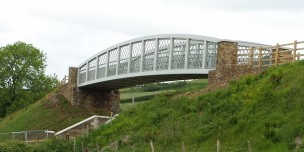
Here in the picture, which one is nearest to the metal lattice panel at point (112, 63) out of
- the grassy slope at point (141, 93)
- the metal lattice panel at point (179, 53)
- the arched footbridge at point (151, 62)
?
the arched footbridge at point (151, 62)

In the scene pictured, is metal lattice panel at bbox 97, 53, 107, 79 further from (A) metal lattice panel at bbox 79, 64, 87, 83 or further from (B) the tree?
(B) the tree

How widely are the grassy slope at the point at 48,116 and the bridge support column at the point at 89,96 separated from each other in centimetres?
Answer: 89

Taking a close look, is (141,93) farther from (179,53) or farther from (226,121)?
(226,121)

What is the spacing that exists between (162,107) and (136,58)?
1334 cm

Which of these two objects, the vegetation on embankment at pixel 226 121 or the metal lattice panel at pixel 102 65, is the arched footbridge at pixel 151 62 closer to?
the metal lattice panel at pixel 102 65

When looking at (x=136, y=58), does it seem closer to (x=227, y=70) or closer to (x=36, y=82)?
(x=227, y=70)

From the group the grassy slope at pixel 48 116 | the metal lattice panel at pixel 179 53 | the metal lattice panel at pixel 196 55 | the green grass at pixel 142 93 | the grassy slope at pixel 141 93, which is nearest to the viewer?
the metal lattice panel at pixel 196 55

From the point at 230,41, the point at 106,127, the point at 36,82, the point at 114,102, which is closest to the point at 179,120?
the point at 106,127

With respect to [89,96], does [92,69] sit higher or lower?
higher

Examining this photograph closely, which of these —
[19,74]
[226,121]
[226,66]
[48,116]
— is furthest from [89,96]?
[226,121]

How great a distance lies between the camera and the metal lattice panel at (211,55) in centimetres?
3494

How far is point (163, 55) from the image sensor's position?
39688 mm

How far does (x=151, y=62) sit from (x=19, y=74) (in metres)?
25.0

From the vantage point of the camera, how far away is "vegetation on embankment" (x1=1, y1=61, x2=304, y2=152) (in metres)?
20.4
